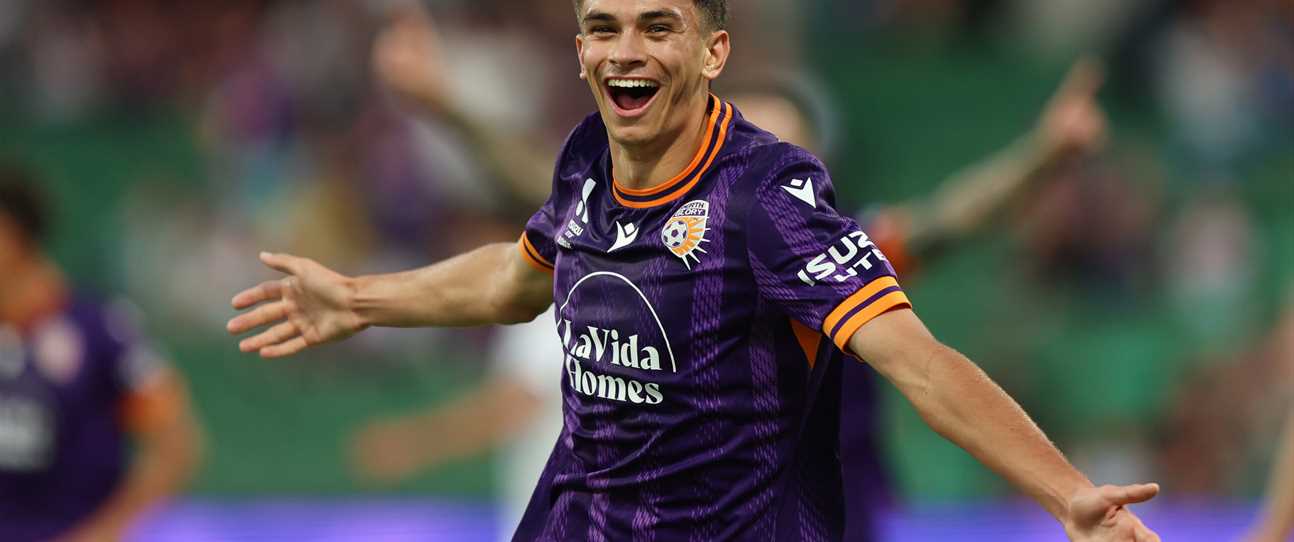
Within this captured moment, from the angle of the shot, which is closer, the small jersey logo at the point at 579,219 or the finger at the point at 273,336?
the small jersey logo at the point at 579,219

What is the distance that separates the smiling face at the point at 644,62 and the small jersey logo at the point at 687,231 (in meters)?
0.17

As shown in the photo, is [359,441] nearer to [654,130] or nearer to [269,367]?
[269,367]

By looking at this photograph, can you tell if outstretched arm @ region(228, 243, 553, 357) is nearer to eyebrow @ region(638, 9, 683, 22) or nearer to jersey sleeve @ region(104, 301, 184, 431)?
eyebrow @ region(638, 9, 683, 22)

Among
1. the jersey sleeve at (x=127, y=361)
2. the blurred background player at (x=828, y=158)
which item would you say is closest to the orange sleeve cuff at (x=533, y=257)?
the blurred background player at (x=828, y=158)

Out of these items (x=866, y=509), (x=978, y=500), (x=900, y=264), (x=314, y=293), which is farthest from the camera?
(x=978, y=500)

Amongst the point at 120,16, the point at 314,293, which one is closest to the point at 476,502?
the point at 120,16

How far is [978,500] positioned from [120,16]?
6.30 m

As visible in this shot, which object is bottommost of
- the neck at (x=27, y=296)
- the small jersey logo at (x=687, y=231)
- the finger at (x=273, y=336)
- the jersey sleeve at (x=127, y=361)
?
the small jersey logo at (x=687, y=231)

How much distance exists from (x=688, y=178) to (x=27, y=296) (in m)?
3.88

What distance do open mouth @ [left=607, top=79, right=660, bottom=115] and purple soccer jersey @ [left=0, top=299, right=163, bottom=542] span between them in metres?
3.68

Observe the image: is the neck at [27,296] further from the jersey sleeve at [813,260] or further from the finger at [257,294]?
the jersey sleeve at [813,260]

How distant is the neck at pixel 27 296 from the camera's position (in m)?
6.56

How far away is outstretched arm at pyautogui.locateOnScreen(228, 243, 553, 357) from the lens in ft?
13.4

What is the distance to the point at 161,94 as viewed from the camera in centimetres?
1173
